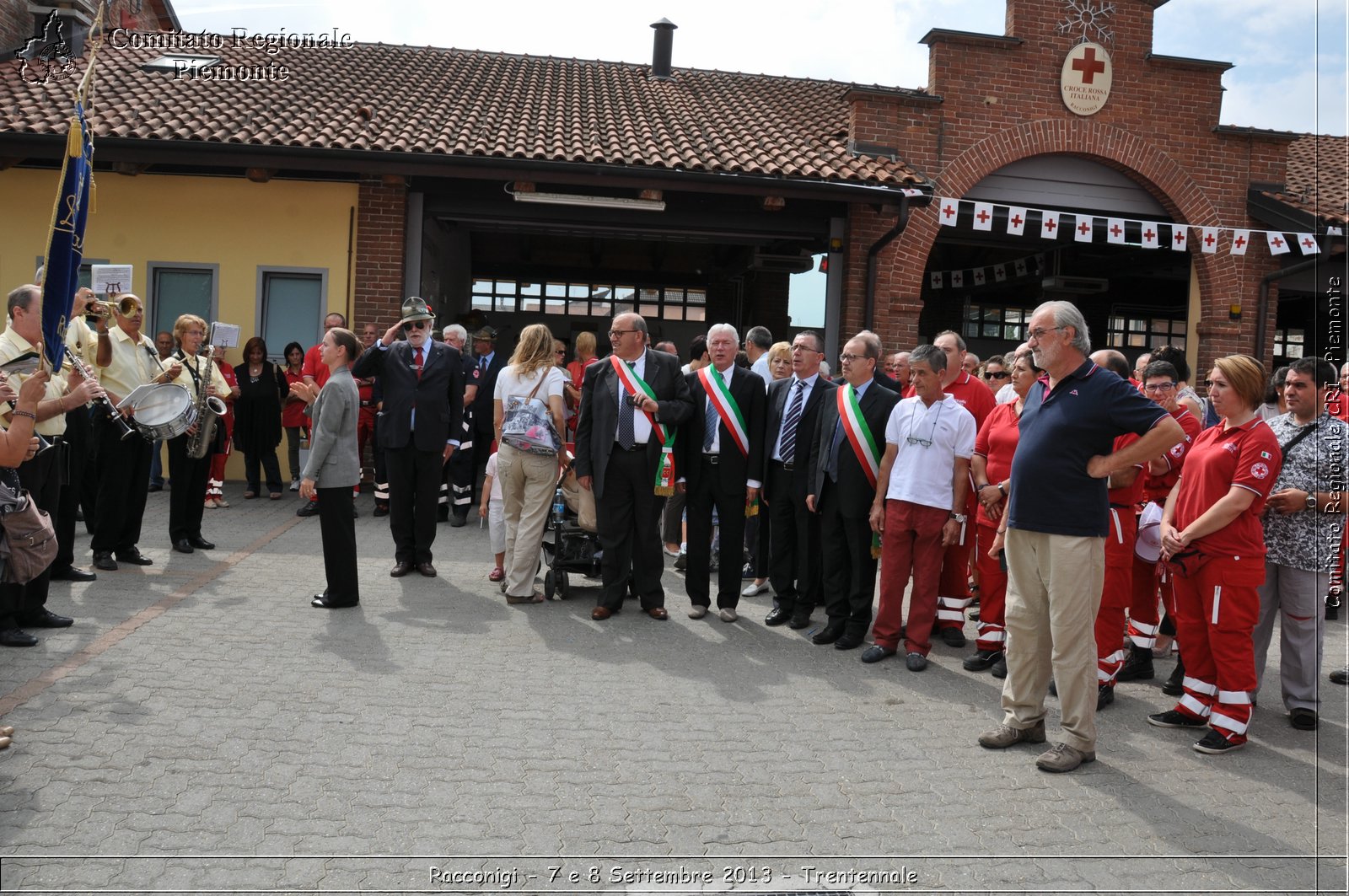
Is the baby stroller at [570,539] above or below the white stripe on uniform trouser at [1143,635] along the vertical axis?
above

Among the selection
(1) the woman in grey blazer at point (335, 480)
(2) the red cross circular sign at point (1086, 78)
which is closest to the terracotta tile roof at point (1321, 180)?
(2) the red cross circular sign at point (1086, 78)

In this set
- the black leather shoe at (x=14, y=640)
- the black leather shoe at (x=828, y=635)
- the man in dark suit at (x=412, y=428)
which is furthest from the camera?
the man in dark suit at (x=412, y=428)

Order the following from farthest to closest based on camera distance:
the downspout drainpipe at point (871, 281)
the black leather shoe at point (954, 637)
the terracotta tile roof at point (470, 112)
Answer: the downspout drainpipe at point (871, 281), the terracotta tile roof at point (470, 112), the black leather shoe at point (954, 637)

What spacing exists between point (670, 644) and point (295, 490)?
8003 millimetres

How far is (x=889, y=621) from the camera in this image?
6.71m

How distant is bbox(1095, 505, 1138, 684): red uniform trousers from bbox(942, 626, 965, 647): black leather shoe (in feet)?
4.63

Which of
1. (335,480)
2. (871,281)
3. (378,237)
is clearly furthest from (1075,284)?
(335,480)

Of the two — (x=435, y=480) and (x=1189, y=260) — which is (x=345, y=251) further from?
(x=1189, y=260)

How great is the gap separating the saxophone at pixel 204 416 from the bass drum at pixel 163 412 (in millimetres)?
686

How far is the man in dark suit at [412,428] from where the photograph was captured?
846 cm

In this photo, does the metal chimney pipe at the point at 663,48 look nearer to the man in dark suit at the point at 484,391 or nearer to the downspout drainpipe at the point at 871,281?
the downspout drainpipe at the point at 871,281

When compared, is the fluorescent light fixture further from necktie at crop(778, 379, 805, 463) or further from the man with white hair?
necktie at crop(778, 379, 805, 463)

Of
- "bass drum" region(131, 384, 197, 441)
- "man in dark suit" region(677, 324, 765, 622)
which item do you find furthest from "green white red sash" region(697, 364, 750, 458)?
"bass drum" region(131, 384, 197, 441)

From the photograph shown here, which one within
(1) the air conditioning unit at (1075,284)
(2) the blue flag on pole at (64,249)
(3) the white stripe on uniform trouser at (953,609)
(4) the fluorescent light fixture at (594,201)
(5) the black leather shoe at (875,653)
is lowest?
(5) the black leather shoe at (875,653)
